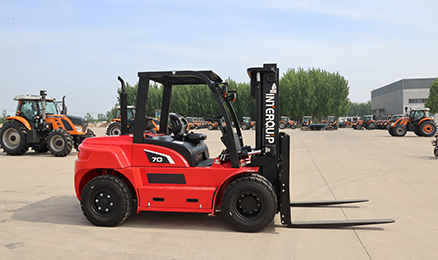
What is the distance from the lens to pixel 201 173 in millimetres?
4930

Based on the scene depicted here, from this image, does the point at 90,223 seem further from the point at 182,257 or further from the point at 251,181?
the point at 251,181

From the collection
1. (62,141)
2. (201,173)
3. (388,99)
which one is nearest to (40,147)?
(62,141)

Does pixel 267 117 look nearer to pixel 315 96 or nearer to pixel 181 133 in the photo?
pixel 181 133

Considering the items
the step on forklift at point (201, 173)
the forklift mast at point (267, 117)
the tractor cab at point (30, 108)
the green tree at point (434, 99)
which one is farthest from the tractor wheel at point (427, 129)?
the green tree at point (434, 99)

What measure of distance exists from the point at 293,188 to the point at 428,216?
2.82 metres

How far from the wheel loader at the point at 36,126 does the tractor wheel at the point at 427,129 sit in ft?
80.8

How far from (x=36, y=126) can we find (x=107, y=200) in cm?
1208

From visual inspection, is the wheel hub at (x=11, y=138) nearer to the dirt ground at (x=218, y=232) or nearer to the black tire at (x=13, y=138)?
the black tire at (x=13, y=138)

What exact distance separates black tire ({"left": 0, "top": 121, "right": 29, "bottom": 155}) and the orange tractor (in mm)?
26394

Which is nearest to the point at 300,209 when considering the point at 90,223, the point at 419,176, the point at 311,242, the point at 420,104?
the point at 311,242

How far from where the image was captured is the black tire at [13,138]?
14938 millimetres

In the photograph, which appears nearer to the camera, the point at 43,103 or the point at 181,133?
the point at 181,133

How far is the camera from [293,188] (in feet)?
25.7

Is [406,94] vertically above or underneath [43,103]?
above
